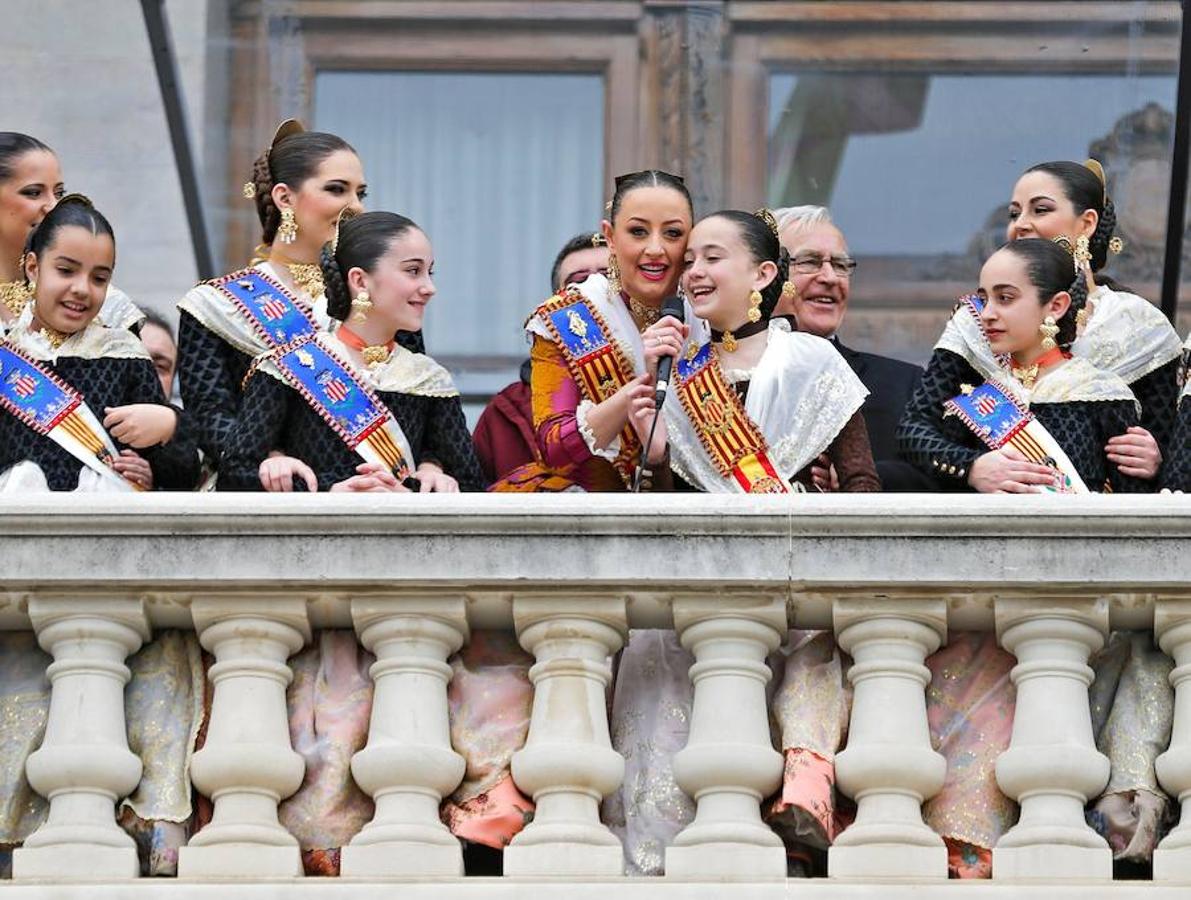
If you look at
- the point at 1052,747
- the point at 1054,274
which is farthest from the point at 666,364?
the point at 1052,747

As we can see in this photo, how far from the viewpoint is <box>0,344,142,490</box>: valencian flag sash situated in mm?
8086

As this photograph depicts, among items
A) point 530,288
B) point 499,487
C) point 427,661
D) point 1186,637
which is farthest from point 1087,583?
point 530,288

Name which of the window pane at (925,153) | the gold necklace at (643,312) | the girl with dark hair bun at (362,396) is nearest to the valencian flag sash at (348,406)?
the girl with dark hair bun at (362,396)

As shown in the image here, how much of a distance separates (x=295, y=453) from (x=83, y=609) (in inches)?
40.3

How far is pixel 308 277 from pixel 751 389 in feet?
3.83

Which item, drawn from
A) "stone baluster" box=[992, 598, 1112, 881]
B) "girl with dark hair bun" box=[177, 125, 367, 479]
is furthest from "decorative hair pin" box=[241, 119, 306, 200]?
"stone baluster" box=[992, 598, 1112, 881]

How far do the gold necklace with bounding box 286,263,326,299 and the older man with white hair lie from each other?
1.27 m

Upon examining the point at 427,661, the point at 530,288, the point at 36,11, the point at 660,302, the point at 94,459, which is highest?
the point at 36,11

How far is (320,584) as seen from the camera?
23.7 feet

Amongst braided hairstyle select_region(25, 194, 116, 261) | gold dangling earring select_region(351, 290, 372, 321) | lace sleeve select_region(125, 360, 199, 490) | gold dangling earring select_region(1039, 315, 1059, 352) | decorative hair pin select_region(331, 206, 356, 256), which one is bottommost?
lace sleeve select_region(125, 360, 199, 490)

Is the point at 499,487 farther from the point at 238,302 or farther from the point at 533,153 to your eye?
the point at 533,153

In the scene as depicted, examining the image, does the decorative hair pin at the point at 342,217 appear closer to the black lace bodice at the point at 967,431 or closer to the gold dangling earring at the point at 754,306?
the gold dangling earring at the point at 754,306

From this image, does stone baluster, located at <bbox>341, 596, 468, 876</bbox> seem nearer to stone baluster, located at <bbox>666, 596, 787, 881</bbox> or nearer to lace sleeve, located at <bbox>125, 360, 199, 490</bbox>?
stone baluster, located at <bbox>666, 596, 787, 881</bbox>

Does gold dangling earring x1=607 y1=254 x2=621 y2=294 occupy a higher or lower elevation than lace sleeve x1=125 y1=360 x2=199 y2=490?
higher
